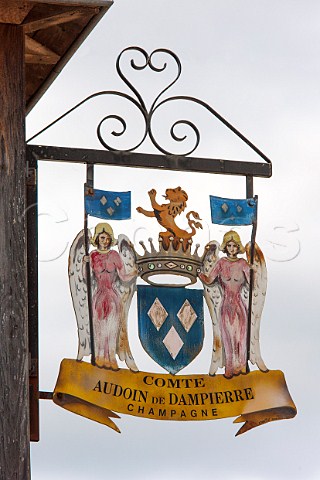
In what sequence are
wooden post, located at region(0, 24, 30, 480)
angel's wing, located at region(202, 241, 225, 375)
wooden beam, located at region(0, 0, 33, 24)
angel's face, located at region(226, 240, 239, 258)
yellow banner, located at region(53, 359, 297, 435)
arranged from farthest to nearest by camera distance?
angel's face, located at region(226, 240, 239, 258) < angel's wing, located at region(202, 241, 225, 375) < yellow banner, located at region(53, 359, 297, 435) < wooden beam, located at region(0, 0, 33, 24) < wooden post, located at region(0, 24, 30, 480)

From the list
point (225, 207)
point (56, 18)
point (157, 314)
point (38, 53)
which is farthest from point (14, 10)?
point (157, 314)

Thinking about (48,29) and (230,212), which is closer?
(48,29)

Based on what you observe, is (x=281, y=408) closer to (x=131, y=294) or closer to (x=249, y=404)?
(x=249, y=404)

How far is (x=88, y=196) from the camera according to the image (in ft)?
40.7

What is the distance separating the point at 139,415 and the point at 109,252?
958mm

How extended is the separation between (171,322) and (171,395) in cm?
43

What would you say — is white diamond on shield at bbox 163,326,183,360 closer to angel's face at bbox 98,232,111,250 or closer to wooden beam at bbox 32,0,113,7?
angel's face at bbox 98,232,111,250

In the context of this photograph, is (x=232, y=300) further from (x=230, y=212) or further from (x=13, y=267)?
(x=13, y=267)

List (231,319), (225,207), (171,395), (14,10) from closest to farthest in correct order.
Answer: (14,10), (171,395), (231,319), (225,207)

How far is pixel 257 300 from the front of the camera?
41.7 feet

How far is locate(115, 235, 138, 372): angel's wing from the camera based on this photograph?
12.4 m

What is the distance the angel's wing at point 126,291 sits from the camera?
12.4 meters

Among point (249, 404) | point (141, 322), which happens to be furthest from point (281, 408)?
point (141, 322)

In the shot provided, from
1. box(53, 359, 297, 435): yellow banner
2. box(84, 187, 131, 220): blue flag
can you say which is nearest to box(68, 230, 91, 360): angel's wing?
box(53, 359, 297, 435): yellow banner
